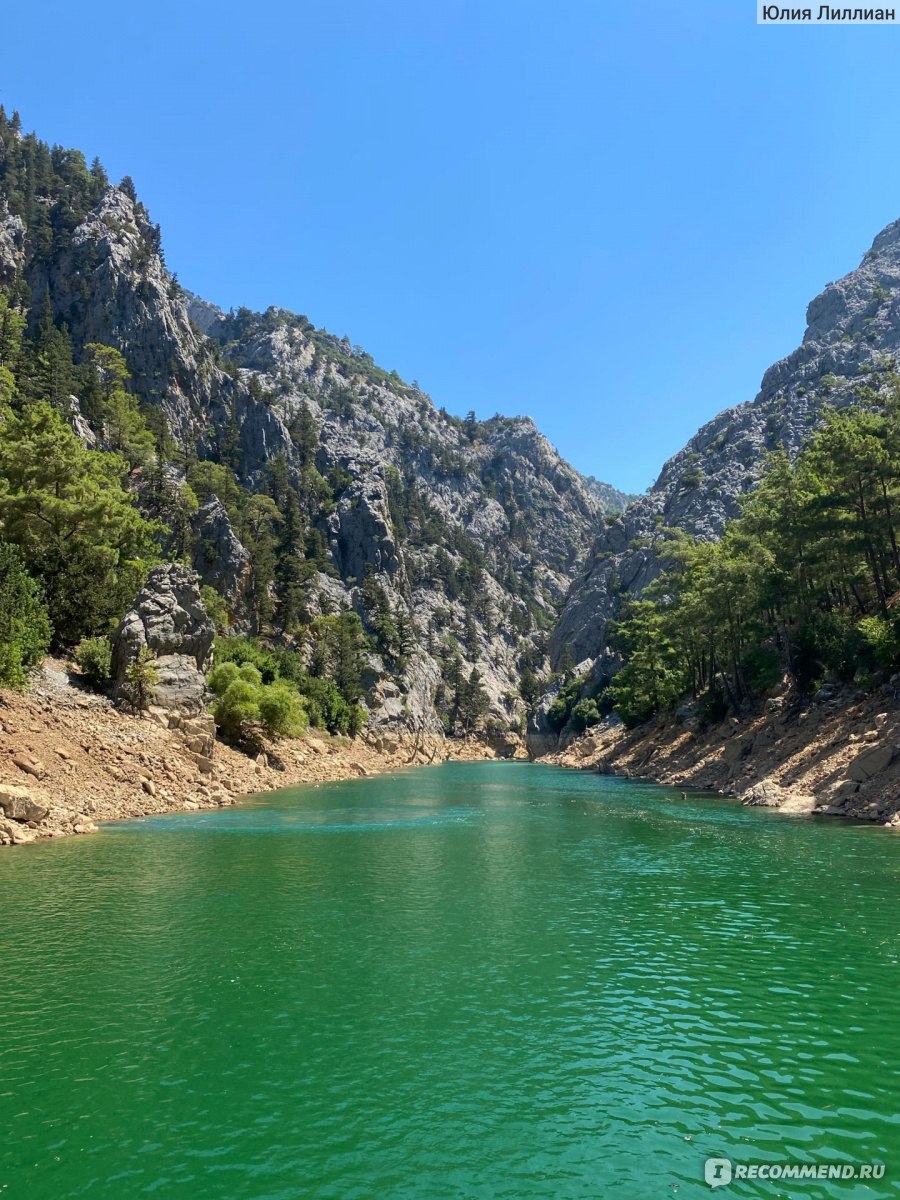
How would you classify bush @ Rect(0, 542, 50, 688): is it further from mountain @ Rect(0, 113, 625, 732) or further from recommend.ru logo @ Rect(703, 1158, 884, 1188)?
mountain @ Rect(0, 113, 625, 732)

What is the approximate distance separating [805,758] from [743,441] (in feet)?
424

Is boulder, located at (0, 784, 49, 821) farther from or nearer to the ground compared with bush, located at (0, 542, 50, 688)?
nearer to the ground

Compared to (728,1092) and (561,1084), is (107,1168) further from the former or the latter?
(728,1092)

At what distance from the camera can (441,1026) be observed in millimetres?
14461

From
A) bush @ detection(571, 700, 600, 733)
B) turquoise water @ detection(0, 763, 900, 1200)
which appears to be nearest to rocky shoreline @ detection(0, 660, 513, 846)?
turquoise water @ detection(0, 763, 900, 1200)

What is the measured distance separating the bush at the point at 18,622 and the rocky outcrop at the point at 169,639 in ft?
17.4

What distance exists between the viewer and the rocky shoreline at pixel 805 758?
129 feet

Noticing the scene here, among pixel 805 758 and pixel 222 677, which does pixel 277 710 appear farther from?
pixel 805 758

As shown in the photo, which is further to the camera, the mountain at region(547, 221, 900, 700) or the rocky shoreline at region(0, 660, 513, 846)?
the mountain at region(547, 221, 900, 700)

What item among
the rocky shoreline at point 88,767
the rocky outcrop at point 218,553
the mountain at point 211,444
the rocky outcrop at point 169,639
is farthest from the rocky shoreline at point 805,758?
the mountain at point 211,444

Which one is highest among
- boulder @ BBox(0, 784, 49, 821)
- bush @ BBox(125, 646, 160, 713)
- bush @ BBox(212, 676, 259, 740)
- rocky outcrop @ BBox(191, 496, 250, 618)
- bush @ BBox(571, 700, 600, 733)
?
rocky outcrop @ BBox(191, 496, 250, 618)

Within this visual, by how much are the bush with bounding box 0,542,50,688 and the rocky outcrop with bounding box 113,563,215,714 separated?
5.32 metres

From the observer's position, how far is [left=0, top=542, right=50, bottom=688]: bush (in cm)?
4200

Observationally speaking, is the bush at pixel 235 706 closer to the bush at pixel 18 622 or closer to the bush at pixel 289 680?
the bush at pixel 289 680
